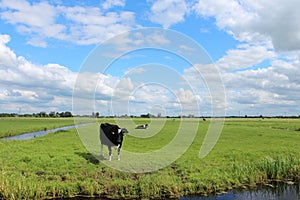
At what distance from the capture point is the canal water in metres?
13.1

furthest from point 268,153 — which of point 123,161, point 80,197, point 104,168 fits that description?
point 80,197

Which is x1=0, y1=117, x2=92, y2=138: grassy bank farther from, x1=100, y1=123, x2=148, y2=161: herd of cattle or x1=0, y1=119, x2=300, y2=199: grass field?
x1=0, y1=119, x2=300, y2=199: grass field

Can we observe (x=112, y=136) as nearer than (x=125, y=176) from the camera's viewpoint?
No

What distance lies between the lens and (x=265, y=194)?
13.7m

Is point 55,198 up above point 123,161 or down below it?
below

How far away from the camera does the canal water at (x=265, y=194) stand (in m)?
13.1

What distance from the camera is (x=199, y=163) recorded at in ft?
56.7

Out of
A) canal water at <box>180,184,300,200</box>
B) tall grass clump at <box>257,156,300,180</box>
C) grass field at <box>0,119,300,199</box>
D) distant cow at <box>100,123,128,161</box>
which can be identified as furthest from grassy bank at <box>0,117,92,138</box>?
tall grass clump at <box>257,156,300,180</box>

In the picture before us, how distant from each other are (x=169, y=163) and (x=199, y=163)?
6.08 feet

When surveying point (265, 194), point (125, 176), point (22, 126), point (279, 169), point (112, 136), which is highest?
point (112, 136)

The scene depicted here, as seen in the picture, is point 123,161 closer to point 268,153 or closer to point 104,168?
point 104,168

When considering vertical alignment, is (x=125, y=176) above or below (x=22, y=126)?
below

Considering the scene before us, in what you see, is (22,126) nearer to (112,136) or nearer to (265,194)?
(112,136)

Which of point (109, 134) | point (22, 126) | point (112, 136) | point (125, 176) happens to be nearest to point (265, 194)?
point (125, 176)
